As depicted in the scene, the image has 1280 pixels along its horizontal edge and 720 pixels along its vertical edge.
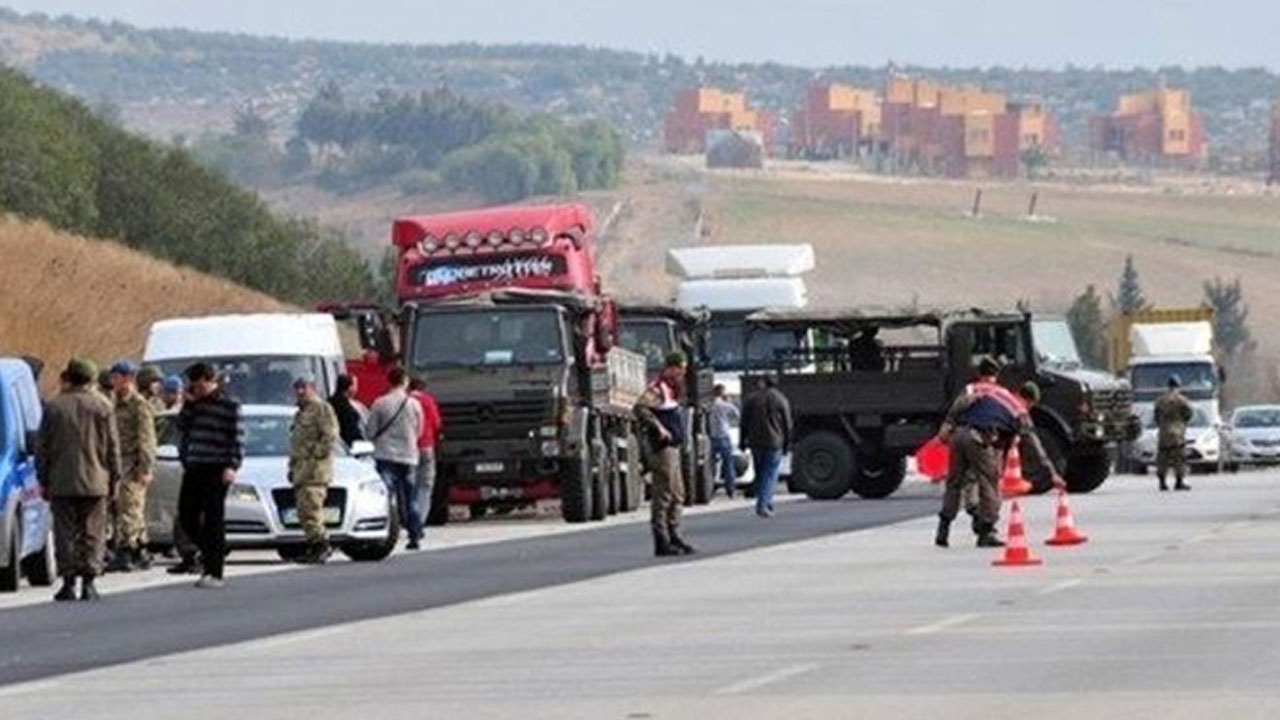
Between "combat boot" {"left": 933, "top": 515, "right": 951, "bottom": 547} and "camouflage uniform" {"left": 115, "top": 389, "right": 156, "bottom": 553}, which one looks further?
"combat boot" {"left": 933, "top": 515, "right": 951, "bottom": 547}

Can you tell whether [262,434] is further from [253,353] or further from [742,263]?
[742,263]

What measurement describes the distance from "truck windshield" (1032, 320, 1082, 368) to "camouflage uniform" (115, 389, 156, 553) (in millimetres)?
25279

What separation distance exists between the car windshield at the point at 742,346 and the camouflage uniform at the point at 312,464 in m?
23.6

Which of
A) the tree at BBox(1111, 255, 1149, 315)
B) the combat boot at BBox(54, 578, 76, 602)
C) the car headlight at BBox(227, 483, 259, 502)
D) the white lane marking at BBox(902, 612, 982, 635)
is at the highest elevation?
the white lane marking at BBox(902, 612, 982, 635)

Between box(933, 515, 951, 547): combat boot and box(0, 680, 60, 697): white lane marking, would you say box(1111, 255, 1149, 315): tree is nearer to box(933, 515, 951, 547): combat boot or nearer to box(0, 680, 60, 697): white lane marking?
box(933, 515, 951, 547): combat boot

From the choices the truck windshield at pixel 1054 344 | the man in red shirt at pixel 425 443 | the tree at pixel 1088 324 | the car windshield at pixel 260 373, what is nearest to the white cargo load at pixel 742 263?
the truck windshield at pixel 1054 344

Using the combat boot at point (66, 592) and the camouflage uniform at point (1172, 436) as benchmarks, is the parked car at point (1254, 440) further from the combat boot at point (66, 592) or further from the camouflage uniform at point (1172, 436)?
the combat boot at point (66, 592)

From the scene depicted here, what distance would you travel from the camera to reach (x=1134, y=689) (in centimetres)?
2208

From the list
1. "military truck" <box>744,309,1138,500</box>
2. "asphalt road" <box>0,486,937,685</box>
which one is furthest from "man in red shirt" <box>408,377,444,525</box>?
"military truck" <box>744,309,1138,500</box>

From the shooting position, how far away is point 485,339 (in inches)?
2067

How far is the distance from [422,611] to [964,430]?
1046 centimetres

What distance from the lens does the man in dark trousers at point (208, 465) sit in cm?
3581

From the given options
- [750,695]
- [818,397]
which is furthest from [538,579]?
[818,397]

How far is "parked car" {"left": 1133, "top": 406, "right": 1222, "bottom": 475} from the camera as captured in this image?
82.4m
